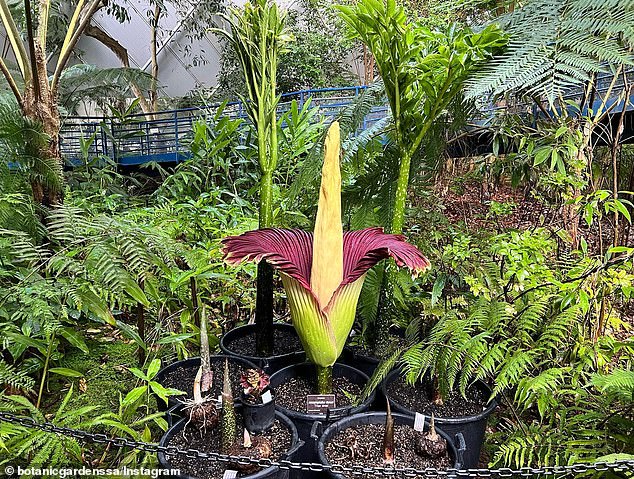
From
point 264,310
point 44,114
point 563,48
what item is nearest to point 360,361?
point 264,310

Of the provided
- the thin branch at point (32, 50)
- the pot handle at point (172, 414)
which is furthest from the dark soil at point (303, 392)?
the thin branch at point (32, 50)

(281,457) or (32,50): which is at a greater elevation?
(32,50)

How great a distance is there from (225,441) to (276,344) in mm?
713

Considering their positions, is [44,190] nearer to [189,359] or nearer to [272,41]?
[189,359]

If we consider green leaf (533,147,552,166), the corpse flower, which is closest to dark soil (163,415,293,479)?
the corpse flower

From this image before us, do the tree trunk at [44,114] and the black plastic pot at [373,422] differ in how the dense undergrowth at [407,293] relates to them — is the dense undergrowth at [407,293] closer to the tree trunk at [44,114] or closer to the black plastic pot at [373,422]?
the tree trunk at [44,114]

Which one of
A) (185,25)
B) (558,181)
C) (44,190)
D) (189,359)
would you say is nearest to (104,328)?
(44,190)

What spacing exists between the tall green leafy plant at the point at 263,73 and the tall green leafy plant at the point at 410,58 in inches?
11.8

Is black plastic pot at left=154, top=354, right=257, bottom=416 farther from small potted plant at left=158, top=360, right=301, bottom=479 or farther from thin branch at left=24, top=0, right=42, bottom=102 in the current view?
thin branch at left=24, top=0, right=42, bottom=102

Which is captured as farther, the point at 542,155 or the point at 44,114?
the point at 44,114

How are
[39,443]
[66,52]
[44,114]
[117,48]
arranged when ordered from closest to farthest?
[39,443] < [44,114] < [66,52] < [117,48]

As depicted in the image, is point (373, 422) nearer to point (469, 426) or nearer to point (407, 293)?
point (469, 426)

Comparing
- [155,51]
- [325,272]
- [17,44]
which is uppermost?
[155,51]

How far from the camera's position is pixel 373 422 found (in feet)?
4.79
